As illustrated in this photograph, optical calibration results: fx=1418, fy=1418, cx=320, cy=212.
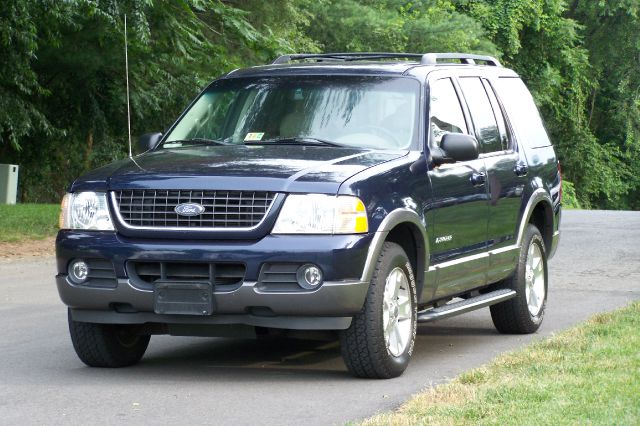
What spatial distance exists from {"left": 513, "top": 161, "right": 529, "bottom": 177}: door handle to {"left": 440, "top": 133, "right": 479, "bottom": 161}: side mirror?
143 cm

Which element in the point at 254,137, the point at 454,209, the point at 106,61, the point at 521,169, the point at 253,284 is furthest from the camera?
the point at 106,61

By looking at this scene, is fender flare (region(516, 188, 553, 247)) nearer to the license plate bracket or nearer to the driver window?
the driver window

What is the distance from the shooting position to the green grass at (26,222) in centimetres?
1969

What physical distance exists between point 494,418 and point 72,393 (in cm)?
248

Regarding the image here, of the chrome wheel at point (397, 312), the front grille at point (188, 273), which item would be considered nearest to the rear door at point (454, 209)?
the chrome wheel at point (397, 312)

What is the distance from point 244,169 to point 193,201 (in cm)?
34

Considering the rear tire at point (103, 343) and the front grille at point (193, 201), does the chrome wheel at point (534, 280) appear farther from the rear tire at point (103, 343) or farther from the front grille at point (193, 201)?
the front grille at point (193, 201)

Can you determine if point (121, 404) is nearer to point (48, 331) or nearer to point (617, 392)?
point (617, 392)

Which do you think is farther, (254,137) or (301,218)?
(254,137)

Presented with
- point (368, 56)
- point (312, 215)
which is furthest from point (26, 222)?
point (312, 215)

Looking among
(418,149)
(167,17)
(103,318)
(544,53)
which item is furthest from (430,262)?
(544,53)

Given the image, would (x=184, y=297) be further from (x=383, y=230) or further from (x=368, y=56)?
(x=368, y=56)

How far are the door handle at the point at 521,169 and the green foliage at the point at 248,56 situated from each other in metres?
10.9

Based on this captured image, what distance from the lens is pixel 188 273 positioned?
25.8 feet
